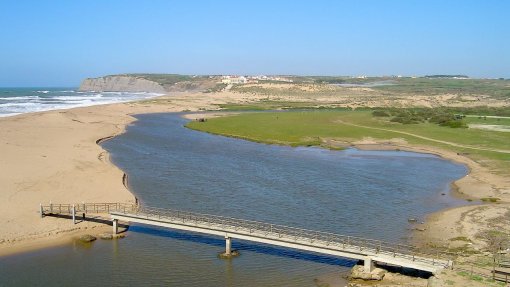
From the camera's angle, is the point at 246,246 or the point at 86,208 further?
the point at 86,208

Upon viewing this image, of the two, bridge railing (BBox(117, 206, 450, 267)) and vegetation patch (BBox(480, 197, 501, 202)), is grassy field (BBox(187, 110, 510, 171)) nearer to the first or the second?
vegetation patch (BBox(480, 197, 501, 202))

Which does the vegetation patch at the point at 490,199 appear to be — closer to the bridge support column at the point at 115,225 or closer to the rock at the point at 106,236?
the bridge support column at the point at 115,225

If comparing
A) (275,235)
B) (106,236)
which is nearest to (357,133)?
(275,235)

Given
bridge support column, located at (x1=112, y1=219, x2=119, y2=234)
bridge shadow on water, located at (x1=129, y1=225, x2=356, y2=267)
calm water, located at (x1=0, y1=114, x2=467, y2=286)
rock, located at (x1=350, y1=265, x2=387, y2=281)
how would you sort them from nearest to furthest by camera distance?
rock, located at (x1=350, y1=265, x2=387, y2=281)
calm water, located at (x1=0, y1=114, x2=467, y2=286)
bridge shadow on water, located at (x1=129, y1=225, x2=356, y2=267)
bridge support column, located at (x1=112, y1=219, x2=119, y2=234)

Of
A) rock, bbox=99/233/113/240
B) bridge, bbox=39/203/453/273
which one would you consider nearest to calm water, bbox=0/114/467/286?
rock, bbox=99/233/113/240

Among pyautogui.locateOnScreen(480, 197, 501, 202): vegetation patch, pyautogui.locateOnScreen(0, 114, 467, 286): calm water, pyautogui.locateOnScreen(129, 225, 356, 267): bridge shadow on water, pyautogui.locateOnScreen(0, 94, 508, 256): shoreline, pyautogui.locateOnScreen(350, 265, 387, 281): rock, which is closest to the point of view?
pyautogui.locateOnScreen(350, 265, 387, 281): rock

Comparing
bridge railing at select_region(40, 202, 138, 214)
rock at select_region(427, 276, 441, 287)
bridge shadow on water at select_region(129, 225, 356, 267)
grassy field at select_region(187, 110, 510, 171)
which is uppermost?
grassy field at select_region(187, 110, 510, 171)

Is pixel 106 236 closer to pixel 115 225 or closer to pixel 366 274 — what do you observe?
pixel 115 225

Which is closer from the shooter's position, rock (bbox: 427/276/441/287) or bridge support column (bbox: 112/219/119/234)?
rock (bbox: 427/276/441/287)
